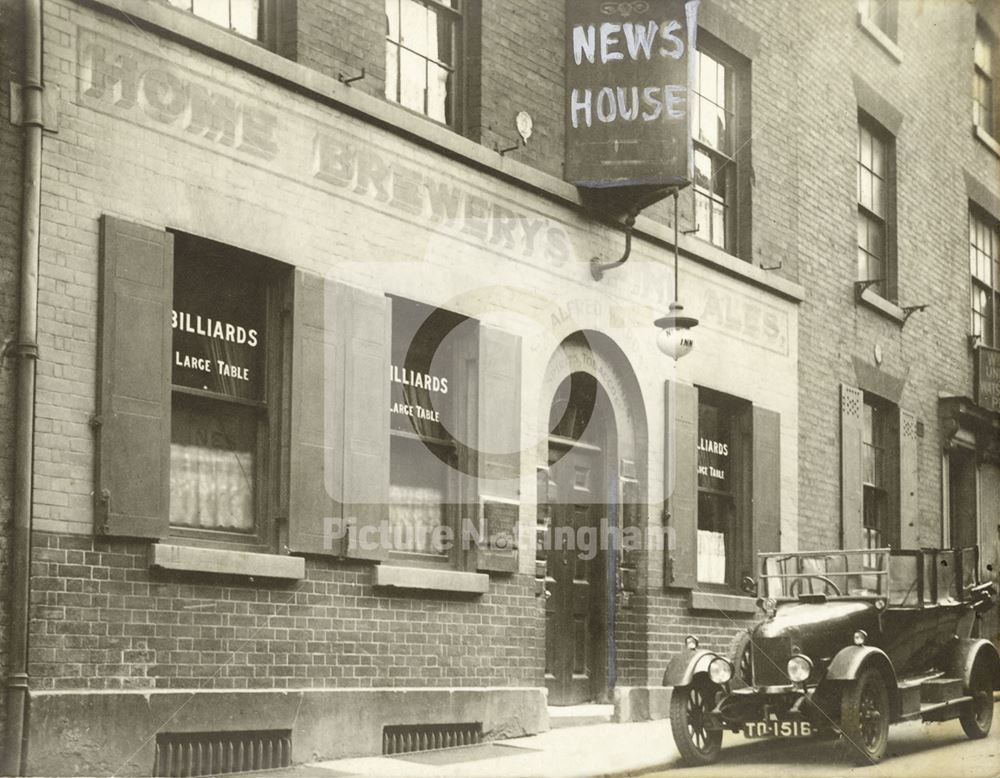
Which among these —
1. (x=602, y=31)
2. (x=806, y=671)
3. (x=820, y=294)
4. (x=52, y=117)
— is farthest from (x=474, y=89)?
(x=820, y=294)

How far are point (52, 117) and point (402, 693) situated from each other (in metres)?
4.99

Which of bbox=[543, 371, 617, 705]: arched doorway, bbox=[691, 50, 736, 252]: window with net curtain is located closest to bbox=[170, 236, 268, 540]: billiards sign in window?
bbox=[543, 371, 617, 705]: arched doorway

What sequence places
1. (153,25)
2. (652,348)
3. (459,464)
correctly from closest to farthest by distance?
(153,25), (459,464), (652,348)

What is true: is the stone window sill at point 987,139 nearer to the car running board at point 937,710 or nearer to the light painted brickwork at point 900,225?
the light painted brickwork at point 900,225

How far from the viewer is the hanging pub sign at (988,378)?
2253 centimetres

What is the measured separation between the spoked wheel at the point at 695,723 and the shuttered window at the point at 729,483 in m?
4.08

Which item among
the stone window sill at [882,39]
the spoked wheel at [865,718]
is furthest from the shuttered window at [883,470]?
the spoked wheel at [865,718]

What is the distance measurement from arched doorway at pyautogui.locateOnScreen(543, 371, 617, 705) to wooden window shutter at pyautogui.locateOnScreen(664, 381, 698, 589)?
771 millimetres

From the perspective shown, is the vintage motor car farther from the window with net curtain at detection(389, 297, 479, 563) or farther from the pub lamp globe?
the pub lamp globe

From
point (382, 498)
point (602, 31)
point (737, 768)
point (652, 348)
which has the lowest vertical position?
point (737, 768)

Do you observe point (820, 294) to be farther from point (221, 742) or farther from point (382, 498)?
point (221, 742)

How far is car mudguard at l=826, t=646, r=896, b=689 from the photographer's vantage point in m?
10.5

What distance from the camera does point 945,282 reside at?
2159 cm

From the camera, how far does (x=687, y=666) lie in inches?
431
